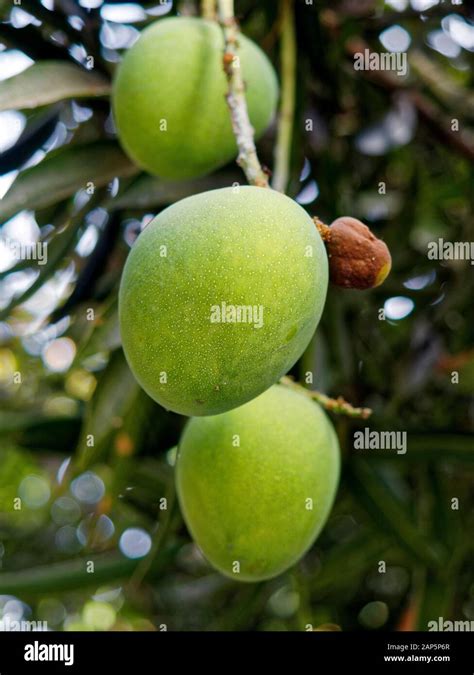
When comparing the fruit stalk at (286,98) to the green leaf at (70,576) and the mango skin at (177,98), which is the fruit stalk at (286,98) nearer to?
the mango skin at (177,98)

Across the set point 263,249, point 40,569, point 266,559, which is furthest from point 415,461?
point 263,249

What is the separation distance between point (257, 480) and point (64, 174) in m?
0.59

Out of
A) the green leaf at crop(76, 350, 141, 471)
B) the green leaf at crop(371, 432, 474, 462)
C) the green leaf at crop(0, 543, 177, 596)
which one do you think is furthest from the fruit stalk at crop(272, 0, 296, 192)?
the green leaf at crop(0, 543, 177, 596)

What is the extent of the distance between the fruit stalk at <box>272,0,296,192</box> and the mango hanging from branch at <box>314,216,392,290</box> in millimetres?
126

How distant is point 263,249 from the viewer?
1.80 feet

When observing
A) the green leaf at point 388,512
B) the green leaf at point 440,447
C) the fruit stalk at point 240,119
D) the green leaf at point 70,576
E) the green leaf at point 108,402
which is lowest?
the green leaf at point 70,576

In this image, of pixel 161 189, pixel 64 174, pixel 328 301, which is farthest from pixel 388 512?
pixel 64 174

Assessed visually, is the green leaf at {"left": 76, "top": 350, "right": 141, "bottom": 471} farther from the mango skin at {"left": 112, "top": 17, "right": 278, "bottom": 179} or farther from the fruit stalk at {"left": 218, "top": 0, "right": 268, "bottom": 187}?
the fruit stalk at {"left": 218, "top": 0, "right": 268, "bottom": 187}

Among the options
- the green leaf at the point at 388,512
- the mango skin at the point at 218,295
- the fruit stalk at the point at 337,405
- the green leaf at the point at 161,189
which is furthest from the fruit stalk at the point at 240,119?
the green leaf at the point at 388,512

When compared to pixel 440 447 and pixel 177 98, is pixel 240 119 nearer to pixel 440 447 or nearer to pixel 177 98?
pixel 177 98

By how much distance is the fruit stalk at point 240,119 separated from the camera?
0.61m

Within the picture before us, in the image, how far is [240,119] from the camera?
635 millimetres

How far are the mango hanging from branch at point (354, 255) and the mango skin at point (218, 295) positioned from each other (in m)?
0.06
